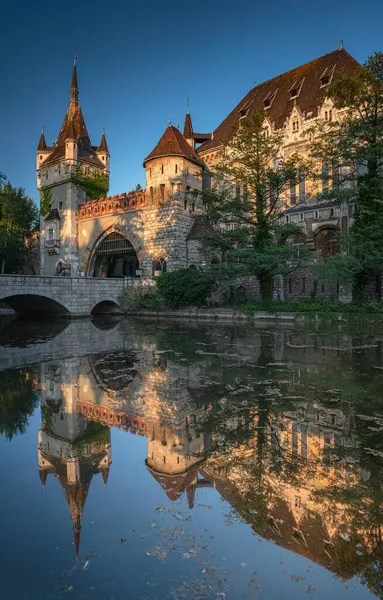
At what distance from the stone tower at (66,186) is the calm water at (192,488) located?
97.2 ft

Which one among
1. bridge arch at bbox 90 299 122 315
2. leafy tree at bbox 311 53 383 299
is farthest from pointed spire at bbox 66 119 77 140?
leafy tree at bbox 311 53 383 299

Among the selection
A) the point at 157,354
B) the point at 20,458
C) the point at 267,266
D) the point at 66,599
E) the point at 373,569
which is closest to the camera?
the point at 66,599

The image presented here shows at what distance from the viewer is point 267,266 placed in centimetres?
1838

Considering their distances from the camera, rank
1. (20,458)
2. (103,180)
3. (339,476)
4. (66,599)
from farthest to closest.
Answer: (103,180)
(20,458)
(339,476)
(66,599)

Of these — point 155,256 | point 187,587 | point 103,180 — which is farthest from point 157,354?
point 103,180

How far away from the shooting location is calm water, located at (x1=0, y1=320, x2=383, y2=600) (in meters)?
2.02

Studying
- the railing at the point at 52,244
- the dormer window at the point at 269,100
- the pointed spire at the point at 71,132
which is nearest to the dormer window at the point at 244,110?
the dormer window at the point at 269,100

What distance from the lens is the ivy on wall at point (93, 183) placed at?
111 feet

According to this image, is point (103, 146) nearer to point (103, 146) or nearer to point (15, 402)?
point (103, 146)

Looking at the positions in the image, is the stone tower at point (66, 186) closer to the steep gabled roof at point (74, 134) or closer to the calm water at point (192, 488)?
the steep gabled roof at point (74, 134)

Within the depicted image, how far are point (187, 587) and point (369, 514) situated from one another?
136 cm

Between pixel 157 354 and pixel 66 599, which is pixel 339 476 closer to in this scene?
pixel 66 599

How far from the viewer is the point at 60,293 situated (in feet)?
73.7

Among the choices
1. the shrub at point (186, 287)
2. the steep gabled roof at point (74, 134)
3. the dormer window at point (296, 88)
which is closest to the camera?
the shrub at point (186, 287)
